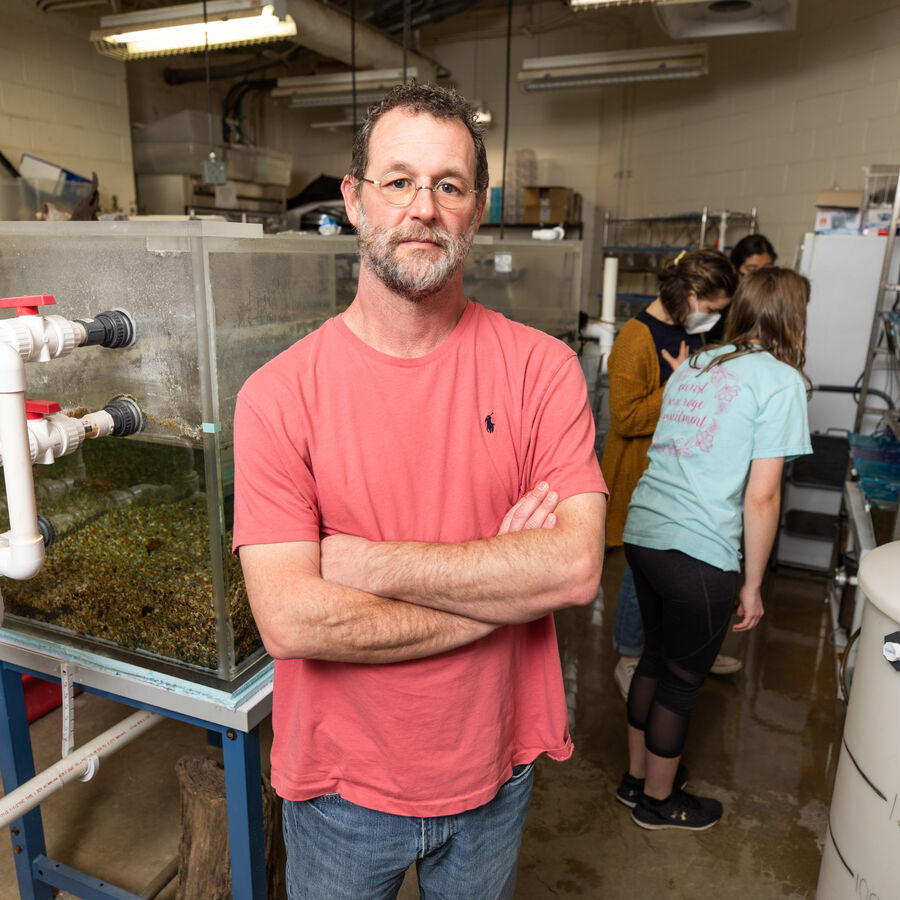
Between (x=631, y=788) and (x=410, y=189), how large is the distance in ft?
6.26

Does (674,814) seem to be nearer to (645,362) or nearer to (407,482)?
(645,362)

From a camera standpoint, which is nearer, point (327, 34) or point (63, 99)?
point (327, 34)

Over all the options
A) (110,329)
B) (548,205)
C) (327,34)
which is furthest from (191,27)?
(548,205)

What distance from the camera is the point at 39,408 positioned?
122cm

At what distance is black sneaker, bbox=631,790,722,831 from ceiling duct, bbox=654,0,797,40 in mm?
3532

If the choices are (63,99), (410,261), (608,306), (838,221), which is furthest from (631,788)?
(63,99)

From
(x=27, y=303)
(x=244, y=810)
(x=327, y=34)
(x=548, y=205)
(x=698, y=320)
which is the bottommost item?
(x=244, y=810)

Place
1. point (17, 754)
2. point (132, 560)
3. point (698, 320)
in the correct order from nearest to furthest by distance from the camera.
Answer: point (132, 560), point (17, 754), point (698, 320)

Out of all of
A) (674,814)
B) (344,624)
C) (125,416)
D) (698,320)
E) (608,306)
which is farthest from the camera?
(608,306)

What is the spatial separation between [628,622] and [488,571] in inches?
73.9

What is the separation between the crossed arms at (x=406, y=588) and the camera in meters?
0.97

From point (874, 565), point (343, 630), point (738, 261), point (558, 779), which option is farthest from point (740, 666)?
point (343, 630)

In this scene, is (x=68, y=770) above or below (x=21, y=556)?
below

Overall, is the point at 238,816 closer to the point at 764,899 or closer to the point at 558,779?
the point at 558,779
